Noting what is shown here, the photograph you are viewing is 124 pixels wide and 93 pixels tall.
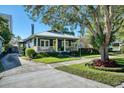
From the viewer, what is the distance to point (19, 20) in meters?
11.9

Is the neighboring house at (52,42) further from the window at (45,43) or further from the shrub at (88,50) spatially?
the shrub at (88,50)

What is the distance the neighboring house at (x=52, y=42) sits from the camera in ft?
58.6

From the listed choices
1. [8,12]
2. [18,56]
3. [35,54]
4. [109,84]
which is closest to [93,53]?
[35,54]

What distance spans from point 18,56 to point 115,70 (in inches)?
292

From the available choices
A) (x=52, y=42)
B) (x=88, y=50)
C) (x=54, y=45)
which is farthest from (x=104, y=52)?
(x=52, y=42)

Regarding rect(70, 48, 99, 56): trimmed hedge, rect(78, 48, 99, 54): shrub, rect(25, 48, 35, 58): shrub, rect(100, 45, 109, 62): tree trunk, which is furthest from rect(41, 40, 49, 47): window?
rect(100, 45, 109, 62): tree trunk

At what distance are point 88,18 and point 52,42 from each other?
8.40 metres

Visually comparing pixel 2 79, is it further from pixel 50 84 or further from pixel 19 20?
pixel 19 20

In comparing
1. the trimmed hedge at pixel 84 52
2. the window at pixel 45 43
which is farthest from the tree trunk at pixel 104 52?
the window at pixel 45 43

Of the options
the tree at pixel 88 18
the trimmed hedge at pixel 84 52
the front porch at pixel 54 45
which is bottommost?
the trimmed hedge at pixel 84 52

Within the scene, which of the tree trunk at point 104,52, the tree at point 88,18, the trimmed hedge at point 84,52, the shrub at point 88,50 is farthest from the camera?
the trimmed hedge at point 84,52

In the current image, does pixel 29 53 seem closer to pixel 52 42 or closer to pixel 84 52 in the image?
pixel 52 42

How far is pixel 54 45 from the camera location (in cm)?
2094
